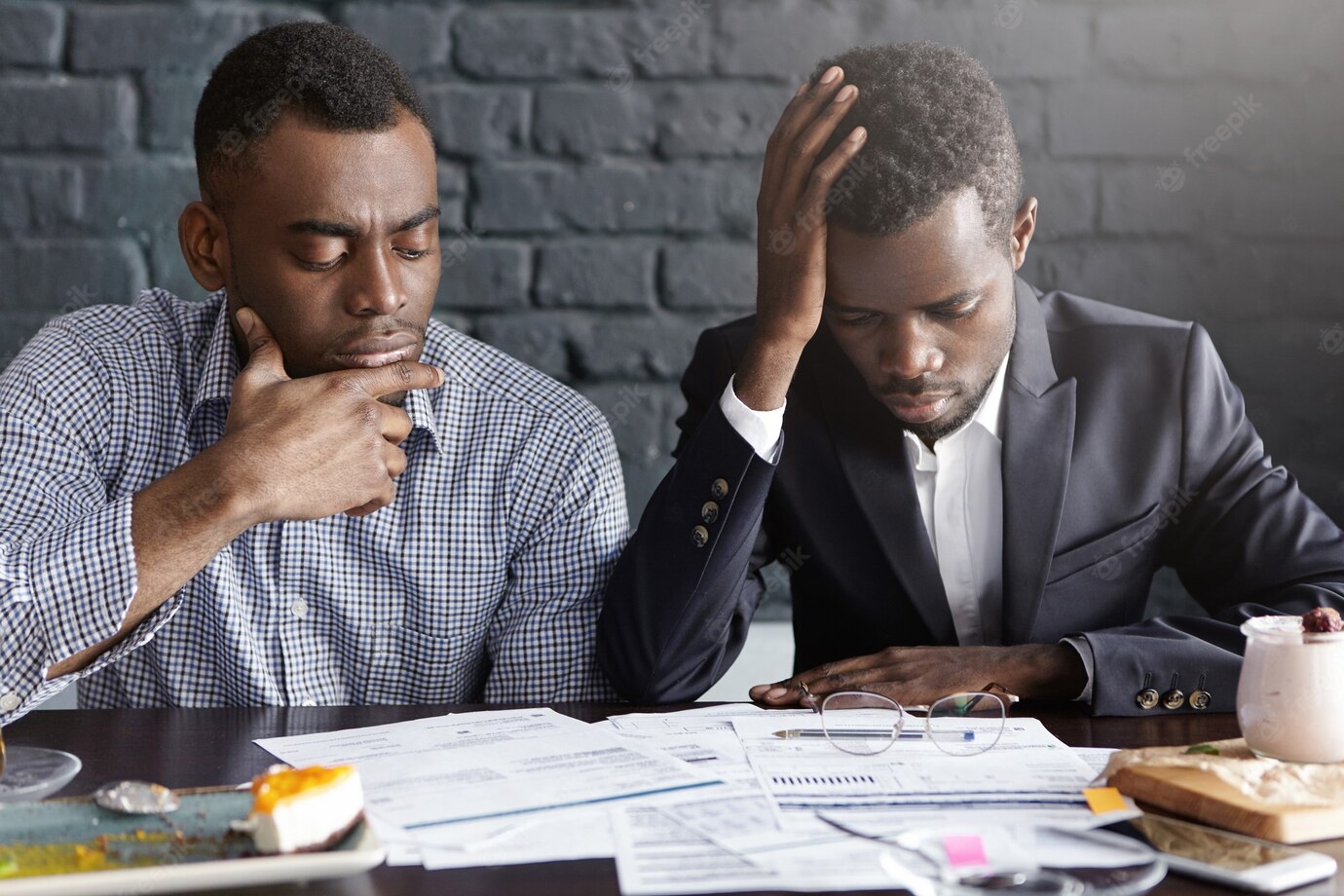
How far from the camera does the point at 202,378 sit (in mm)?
1425

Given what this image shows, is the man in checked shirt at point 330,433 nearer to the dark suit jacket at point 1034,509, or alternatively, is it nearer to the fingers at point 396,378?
the fingers at point 396,378

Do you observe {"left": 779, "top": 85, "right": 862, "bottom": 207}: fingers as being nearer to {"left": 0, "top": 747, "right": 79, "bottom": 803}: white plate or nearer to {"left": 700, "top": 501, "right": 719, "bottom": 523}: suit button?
{"left": 700, "top": 501, "right": 719, "bottom": 523}: suit button

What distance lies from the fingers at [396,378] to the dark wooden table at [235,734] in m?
0.32

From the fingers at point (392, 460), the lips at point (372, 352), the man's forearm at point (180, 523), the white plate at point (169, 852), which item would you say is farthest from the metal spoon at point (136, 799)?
the lips at point (372, 352)

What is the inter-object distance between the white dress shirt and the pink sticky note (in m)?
0.66

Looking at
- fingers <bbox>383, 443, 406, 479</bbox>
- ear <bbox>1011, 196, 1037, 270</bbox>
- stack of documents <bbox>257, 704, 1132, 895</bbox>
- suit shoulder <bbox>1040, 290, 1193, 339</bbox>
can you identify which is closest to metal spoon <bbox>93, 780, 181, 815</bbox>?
stack of documents <bbox>257, 704, 1132, 895</bbox>

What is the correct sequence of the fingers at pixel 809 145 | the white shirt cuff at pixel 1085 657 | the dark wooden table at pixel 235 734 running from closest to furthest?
the dark wooden table at pixel 235 734
the white shirt cuff at pixel 1085 657
the fingers at pixel 809 145

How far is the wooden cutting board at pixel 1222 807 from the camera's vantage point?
0.82 meters

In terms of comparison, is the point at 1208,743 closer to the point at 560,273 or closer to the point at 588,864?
the point at 588,864

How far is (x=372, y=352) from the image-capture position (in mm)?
1333

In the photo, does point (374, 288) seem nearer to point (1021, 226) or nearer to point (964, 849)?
point (1021, 226)

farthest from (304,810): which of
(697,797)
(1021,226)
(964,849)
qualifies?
(1021,226)

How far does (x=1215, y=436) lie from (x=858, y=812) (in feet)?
2.69

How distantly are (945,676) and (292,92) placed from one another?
0.90m
